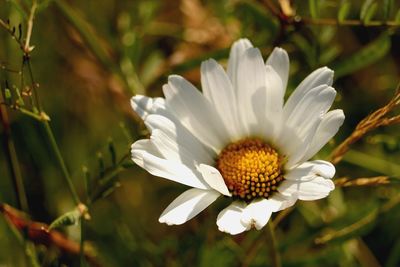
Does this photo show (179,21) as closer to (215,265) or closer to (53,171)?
(53,171)

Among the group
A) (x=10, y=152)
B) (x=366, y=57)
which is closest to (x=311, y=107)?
(x=366, y=57)

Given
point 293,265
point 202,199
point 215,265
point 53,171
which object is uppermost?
point 202,199

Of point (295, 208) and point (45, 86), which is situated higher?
point (45, 86)

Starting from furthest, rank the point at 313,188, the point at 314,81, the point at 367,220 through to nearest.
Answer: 1. the point at 367,220
2. the point at 314,81
3. the point at 313,188

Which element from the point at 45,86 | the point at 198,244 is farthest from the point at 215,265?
the point at 45,86

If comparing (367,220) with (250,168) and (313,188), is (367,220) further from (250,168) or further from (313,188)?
(313,188)

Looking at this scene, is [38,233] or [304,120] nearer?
[304,120]

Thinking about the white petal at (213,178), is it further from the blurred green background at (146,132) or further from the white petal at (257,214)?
the blurred green background at (146,132)
